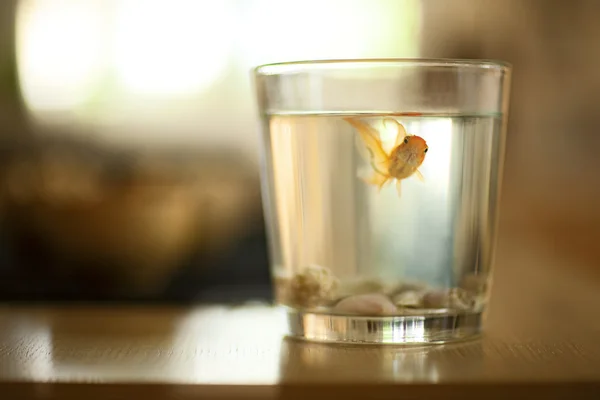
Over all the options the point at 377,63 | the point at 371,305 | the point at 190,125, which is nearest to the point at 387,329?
the point at 371,305

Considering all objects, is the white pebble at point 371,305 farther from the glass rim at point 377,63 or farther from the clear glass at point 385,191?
the glass rim at point 377,63

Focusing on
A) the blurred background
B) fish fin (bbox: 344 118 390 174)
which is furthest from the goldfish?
the blurred background

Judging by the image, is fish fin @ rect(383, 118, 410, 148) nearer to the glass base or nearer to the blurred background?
the glass base

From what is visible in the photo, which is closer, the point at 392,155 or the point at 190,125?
the point at 392,155

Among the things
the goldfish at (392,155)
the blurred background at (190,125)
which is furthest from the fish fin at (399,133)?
the blurred background at (190,125)

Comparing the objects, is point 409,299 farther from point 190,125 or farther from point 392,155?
point 190,125

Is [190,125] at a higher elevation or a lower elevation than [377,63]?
lower

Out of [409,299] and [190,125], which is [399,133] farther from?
[190,125]

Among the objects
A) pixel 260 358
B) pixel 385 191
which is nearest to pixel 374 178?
pixel 385 191
